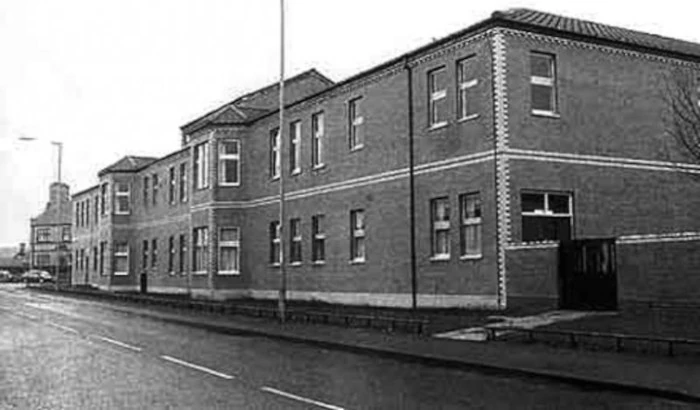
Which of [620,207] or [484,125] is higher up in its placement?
[484,125]

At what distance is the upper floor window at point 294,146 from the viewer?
125 ft

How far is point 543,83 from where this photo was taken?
26938 mm

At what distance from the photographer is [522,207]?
84.6 ft

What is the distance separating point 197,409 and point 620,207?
20615 millimetres

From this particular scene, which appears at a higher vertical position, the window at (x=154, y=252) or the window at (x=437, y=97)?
the window at (x=437, y=97)

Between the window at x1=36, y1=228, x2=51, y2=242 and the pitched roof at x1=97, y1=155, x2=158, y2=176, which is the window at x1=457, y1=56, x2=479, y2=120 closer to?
the pitched roof at x1=97, y1=155, x2=158, y2=176

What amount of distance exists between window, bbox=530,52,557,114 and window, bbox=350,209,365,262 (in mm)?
8483

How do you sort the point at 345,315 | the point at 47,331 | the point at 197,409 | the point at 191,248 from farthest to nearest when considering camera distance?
the point at 191,248 → the point at 345,315 → the point at 47,331 → the point at 197,409

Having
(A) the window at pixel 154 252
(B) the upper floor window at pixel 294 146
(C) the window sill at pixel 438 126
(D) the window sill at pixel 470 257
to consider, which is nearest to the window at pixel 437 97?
(C) the window sill at pixel 438 126

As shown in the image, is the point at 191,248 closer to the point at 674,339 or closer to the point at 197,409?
the point at 674,339

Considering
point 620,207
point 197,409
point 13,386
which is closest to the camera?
point 197,409

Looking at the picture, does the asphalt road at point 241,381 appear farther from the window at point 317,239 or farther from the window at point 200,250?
the window at point 200,250

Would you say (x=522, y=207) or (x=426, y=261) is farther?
(x=426, y=261)

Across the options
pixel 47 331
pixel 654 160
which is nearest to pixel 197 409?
pixel 47 331
